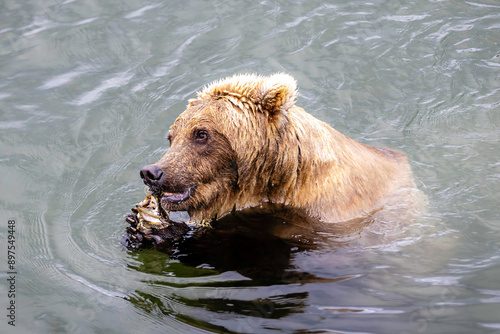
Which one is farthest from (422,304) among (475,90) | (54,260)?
(475,90)

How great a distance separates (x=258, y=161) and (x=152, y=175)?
0.98m

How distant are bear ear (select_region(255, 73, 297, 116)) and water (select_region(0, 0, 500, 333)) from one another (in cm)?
129

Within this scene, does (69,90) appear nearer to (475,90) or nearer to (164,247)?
(164,247)

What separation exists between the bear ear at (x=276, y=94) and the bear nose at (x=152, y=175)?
108 cm

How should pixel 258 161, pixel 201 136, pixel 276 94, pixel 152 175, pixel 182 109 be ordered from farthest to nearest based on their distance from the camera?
pixel 182 109
pixel 258 161
pixel 201 136
pixel 276 94
pixel 152 175

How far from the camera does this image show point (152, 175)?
15.9 feet

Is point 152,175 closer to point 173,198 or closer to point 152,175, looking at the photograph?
point 152,175

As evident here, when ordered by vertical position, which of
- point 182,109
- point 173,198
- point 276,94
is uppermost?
point 182,109

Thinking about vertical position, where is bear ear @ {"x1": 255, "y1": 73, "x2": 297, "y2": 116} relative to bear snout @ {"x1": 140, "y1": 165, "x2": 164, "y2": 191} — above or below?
above

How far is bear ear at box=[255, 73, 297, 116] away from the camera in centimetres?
497

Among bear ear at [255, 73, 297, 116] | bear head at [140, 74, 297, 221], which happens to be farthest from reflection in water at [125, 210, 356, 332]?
bear ear at [255, 73, 297, 116]

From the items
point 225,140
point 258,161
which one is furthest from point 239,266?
point 225,140

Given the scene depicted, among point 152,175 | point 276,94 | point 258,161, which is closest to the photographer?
point 152,175

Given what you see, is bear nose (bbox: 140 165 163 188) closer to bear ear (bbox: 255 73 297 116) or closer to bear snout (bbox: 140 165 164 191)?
bear snout (bbox: 140 165 164 191)
